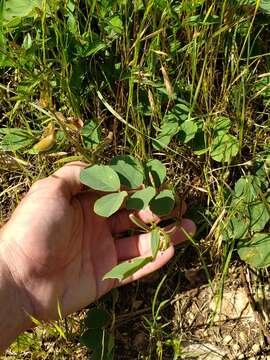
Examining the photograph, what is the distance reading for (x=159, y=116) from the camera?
4.81ft

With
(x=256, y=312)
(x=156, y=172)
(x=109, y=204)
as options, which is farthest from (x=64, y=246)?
(x=256, y=312)

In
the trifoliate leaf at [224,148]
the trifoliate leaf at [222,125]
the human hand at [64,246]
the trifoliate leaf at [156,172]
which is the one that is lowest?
the human hand at [64,246]

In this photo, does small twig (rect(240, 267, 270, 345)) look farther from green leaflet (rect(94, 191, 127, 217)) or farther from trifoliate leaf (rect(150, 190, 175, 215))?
green leaflet (rect(94, 191, 127, 217))

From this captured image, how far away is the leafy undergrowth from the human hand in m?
0.07

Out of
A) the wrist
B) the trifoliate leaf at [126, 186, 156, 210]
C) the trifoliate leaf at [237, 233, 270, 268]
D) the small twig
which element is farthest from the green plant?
the wrist

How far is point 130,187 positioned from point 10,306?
427 mm

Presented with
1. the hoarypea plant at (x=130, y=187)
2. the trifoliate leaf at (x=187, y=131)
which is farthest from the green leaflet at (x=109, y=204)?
the trifoliate leaf at (x=187, y=131)

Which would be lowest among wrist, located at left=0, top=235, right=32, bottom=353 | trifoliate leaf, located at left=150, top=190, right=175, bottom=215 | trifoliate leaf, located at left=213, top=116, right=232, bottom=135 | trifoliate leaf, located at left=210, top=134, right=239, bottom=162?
wrist, located at left=0, top=235, right=32, bottom=353

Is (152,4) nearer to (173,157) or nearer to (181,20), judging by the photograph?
(181,20)

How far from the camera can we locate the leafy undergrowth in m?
1.38

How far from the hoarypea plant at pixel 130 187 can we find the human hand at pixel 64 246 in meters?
0.09

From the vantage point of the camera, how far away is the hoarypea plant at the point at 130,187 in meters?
1.31

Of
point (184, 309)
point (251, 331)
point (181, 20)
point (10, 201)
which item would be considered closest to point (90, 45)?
point (181, 20)

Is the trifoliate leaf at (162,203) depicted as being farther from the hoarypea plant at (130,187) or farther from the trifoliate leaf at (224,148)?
the trifoliate leaf at (224,148)
